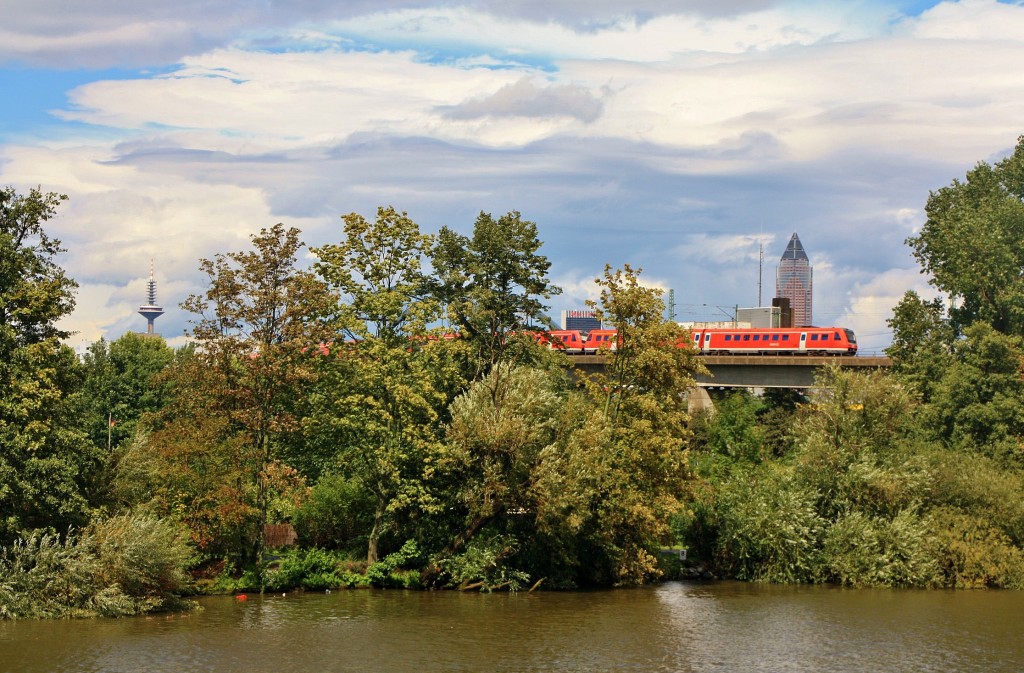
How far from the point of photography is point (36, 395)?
41.0 meters

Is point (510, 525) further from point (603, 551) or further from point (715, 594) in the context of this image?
point (715, 594)

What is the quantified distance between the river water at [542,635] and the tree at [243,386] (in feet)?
14.7

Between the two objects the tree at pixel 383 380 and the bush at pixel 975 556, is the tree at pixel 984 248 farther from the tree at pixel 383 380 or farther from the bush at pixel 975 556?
the tree at pixel 383 380

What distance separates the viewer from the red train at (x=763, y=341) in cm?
9956

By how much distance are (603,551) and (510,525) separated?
4945 mm

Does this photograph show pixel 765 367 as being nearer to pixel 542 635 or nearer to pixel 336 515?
pixel 336 515

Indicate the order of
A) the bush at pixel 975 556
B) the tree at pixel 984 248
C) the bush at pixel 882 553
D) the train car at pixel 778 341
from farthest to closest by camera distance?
the train car at pixel 778 341 < the tree at pixel 984 248 < the bush at pixel 975 556 < the bush at pixel 882 553

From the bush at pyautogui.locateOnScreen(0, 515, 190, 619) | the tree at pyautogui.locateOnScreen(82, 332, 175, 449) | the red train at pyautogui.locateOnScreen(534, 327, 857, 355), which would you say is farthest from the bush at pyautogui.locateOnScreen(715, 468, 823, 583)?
the tree at pyautogui.locateOnScreen(82, 332, 175, 449)

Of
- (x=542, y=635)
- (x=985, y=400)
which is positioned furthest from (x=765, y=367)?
(x=542, y=635)

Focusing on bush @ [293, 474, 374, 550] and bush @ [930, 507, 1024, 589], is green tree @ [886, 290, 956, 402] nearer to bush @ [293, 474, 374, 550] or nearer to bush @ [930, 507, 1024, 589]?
bush @ [930, 507, 1024, 589]

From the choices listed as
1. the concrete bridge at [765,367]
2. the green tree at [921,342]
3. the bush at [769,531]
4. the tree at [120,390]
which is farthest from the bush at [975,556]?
the tree at [120,390]

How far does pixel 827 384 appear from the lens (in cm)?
6028

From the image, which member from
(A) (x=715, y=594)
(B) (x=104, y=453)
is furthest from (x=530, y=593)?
(B) (x=104, y=453)

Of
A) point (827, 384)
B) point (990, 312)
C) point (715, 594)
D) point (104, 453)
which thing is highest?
point (990, 312)
